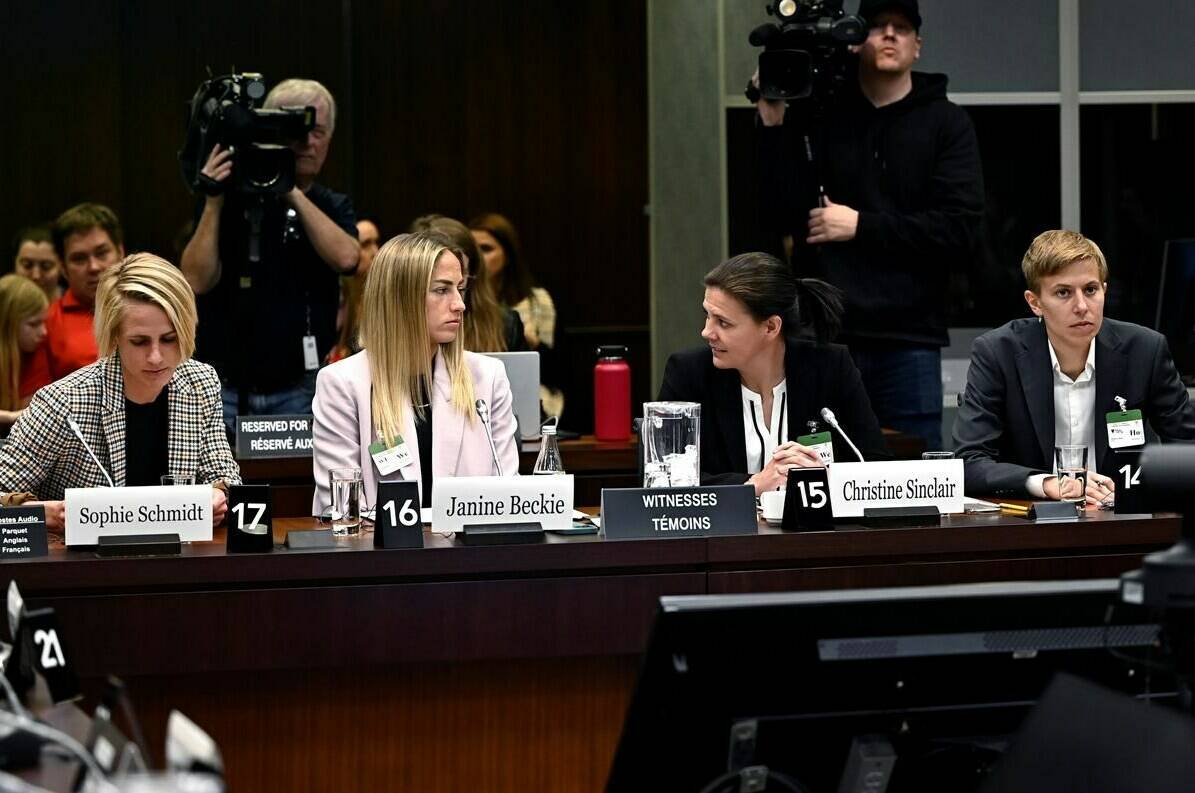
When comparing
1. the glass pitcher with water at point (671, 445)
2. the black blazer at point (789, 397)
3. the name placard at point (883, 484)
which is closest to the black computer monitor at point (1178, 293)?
the black blazer at point (789, 397)

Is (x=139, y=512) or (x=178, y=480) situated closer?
(x=139, y=512)

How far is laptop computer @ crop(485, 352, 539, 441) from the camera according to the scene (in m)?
4.15

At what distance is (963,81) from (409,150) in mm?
2589

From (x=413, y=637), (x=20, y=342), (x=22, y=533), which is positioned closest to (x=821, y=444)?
(x=413, y=637)

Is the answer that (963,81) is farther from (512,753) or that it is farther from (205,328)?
(512,753)

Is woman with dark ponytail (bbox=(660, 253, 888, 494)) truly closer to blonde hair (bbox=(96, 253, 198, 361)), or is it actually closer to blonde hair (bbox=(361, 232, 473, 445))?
blonde hair (bbox=(361, 232, 473, 445))

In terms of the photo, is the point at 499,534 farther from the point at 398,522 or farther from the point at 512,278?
the point at 512,278

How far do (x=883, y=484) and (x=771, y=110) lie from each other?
5.81 feet

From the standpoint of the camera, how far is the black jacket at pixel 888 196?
4.34 metres

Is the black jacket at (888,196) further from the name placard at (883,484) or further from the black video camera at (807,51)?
the name placard at (883,484)

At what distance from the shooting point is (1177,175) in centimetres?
550

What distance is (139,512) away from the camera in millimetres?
2652

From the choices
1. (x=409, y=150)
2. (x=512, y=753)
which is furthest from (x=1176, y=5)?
(x=512, y=753)

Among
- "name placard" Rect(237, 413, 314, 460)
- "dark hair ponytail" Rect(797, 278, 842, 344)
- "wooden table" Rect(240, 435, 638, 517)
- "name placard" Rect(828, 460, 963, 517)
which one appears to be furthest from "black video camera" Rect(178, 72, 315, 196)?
"name placard" Rect(828, 460, 963, 517)
